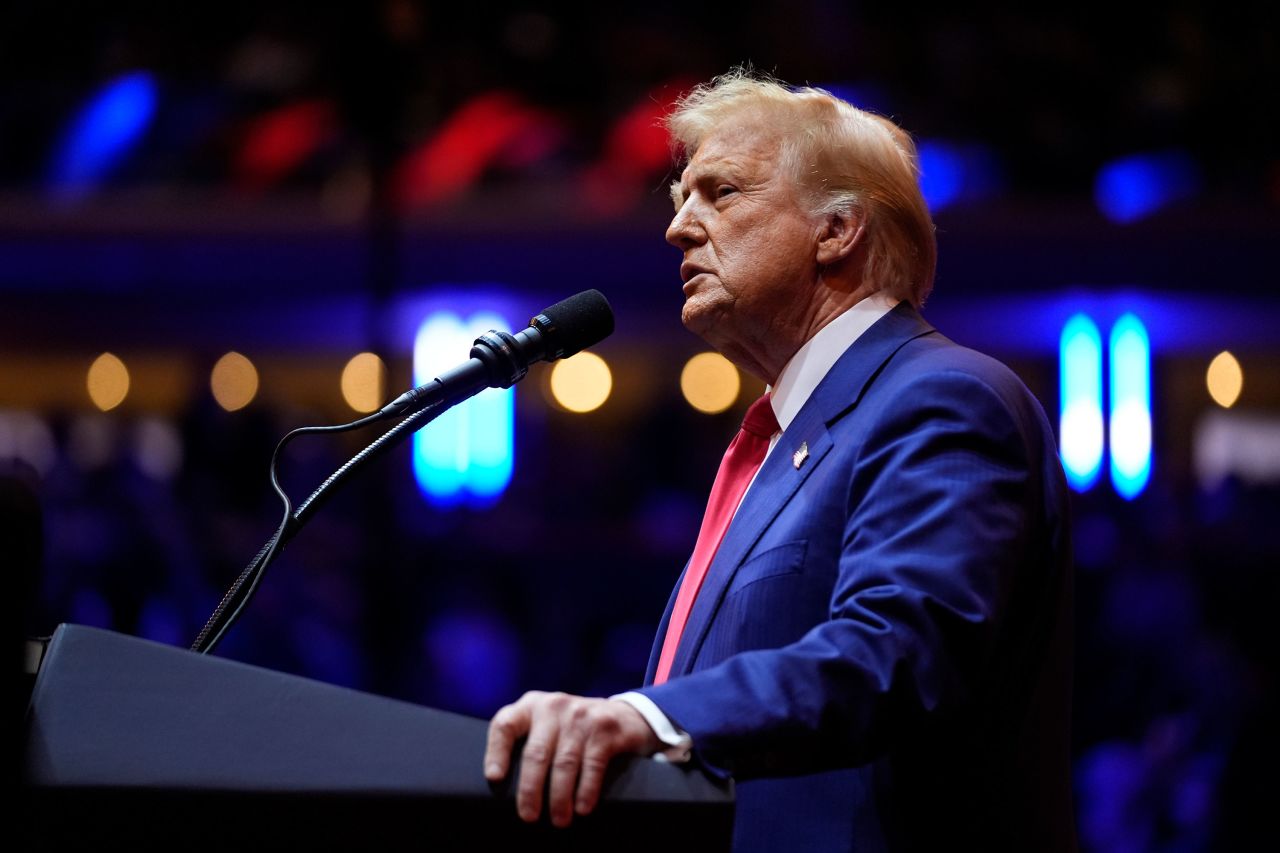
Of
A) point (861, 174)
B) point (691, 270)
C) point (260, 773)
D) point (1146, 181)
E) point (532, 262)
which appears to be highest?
point (1146, 181)

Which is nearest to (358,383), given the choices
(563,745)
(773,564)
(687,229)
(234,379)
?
(234,379)

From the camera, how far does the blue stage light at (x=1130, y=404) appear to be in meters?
6.86

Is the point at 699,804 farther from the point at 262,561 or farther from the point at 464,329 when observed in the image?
the point at 464,329

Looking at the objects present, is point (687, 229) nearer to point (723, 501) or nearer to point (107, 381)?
point (723, 501)

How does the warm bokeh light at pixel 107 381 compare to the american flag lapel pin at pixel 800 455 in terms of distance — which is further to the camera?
the warm bokeh light at pixel 107 381

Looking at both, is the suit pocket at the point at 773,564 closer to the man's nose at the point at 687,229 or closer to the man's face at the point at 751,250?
the man's face at the point at 751,250

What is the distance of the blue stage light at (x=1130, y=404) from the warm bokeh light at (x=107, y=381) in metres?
5.84

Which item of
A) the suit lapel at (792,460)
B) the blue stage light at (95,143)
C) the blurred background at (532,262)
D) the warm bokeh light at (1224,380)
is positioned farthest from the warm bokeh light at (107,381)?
the suit lapel at (792,460)

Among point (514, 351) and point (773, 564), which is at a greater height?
point (514, 351)

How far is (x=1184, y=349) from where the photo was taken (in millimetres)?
7539

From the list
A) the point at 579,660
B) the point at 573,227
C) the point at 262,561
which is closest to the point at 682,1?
the point at 573,227

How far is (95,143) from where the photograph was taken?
6.14 meters

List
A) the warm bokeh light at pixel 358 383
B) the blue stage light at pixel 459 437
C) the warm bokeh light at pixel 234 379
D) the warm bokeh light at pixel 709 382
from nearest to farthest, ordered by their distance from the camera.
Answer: the blue stage light at pixel 459 437, the warm bokeh light at pixel 234 379, the warm bokeh light at pixel 709 382, the warm bokeh light at pixel 358 383

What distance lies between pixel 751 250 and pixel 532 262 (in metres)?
4.86
